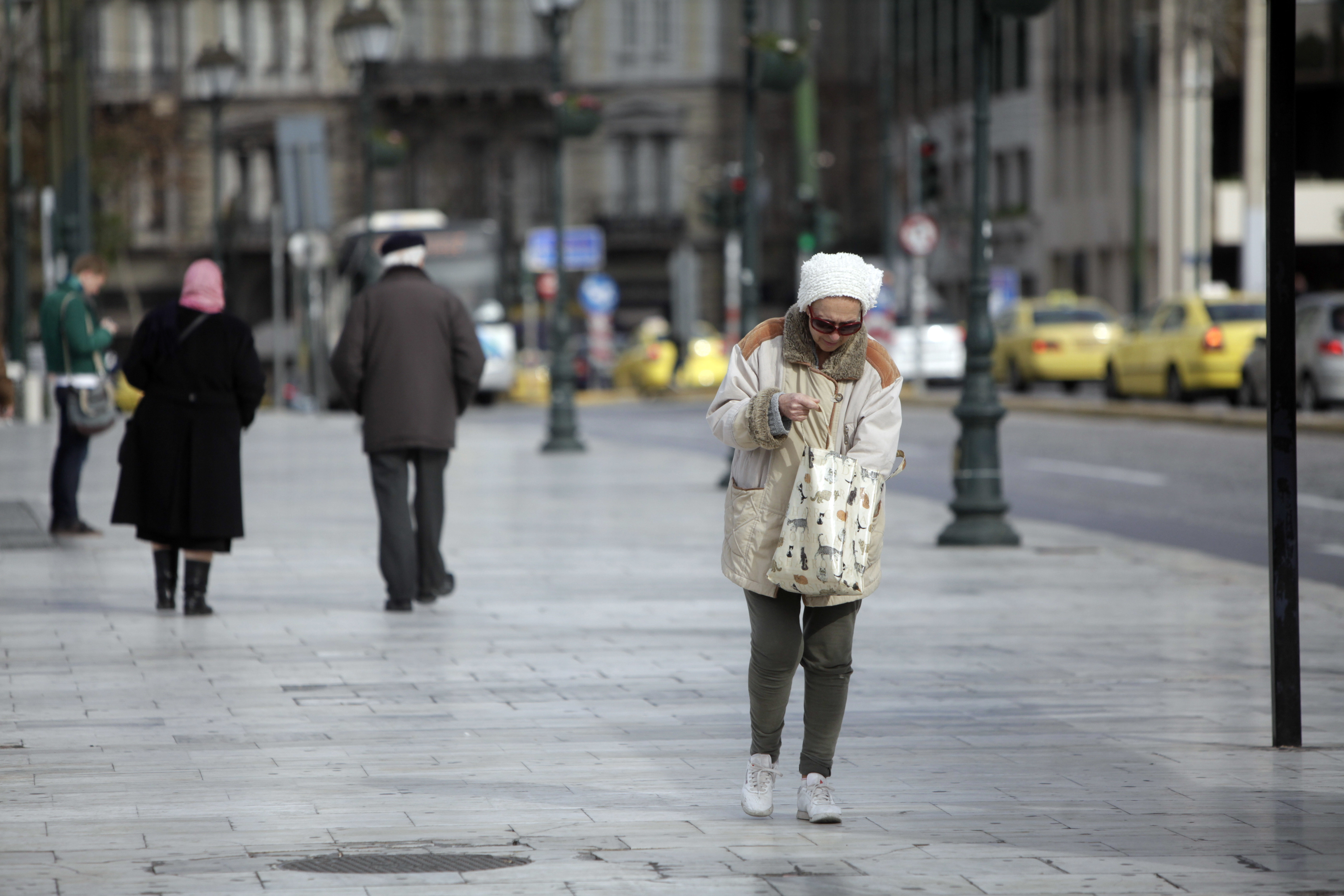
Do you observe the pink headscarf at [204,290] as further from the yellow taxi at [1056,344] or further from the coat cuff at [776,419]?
the yellow taxi at [1056,344]

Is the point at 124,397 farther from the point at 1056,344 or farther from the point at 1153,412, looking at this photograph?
the point at 1153,412

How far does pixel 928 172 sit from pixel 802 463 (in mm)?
28097

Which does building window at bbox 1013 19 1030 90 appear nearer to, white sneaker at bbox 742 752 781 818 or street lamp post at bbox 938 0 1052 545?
street lamp post at bbox 938 0 1052 545

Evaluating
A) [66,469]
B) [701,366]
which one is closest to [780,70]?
[66,469]

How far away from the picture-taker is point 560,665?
936cm

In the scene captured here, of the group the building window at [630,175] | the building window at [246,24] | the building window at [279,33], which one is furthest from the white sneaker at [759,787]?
the building window at [246,24]

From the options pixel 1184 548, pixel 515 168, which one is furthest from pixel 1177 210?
pixel 1184 548

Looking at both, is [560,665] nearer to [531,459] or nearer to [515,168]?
[531,459]

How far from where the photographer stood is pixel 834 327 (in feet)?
20.5

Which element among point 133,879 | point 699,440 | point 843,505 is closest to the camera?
point 133,879

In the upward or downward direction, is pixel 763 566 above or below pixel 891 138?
below

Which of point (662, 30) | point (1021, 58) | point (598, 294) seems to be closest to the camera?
point (598, 294)

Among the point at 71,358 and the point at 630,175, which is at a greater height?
the point at 630,175

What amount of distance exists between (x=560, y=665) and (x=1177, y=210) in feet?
161
